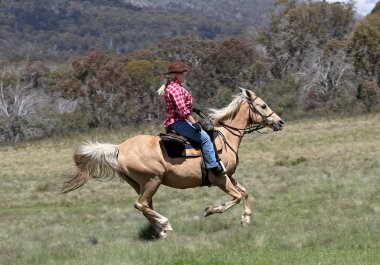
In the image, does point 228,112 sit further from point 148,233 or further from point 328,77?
point 328,77

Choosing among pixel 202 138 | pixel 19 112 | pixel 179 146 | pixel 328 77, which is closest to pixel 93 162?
pixel 179 146

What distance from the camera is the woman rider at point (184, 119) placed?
35.6 ft

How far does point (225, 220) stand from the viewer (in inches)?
476

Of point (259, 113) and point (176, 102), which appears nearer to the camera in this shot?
point (176, 102)

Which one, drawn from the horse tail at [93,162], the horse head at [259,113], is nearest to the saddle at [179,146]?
the horse tail at [93,162]

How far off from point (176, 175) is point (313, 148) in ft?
73.6

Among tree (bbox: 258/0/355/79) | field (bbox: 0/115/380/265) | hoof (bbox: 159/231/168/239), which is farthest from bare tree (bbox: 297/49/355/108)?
hoof (bbox: 159/231/168/239)

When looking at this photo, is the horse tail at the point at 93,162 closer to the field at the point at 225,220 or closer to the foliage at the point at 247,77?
the field at the point at 225,220

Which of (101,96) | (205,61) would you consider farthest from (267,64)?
(101,96)

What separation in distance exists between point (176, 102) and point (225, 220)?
2.72 metres

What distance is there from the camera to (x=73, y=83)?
64.4 meters

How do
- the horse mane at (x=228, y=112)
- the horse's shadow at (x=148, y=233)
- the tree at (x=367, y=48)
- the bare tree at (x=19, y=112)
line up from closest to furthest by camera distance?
the horse's shadow at (x=148, y=233) → the horse mane at (x=228, y=112) → the tree at (x=367, y=48) → the bare tree at (x=19, y=112)

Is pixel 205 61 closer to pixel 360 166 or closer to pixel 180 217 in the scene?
pixel 360 166

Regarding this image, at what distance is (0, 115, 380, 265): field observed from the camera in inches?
348
